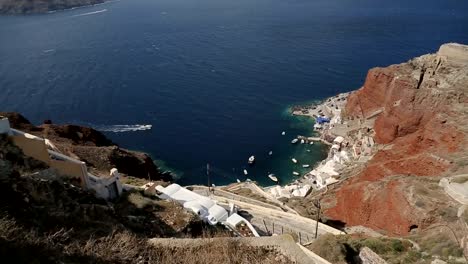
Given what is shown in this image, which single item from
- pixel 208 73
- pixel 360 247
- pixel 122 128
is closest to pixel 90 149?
pixel 360 247

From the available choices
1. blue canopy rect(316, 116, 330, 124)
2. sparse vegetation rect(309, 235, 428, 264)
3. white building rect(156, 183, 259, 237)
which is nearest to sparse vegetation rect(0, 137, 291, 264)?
white building rect(156, 183, 259, 237)

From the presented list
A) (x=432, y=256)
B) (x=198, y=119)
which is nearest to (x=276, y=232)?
(x=432, y=256)

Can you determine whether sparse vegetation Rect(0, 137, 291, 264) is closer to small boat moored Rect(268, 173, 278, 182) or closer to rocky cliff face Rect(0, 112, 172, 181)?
rocky cliff face Rect(0, 112, 172, 181)

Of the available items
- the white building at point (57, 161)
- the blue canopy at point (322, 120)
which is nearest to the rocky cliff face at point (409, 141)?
the blue canopy at point (322, 120)

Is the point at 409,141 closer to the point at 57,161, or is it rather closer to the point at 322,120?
the point at 322,120

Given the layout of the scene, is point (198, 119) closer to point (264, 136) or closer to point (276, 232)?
point (264, 136)
